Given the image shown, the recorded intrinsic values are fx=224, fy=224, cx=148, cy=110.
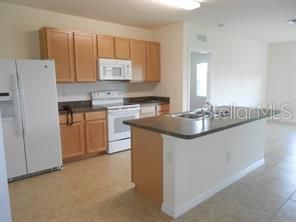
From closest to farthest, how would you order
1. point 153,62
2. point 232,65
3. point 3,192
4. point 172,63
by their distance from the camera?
point 3,192 < point 172,63 < point 153,62 < point 232,65

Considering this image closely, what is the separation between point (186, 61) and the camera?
4.79 m

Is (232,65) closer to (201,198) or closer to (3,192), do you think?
(201,198)

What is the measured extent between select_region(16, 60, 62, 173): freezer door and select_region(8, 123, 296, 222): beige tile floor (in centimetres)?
29

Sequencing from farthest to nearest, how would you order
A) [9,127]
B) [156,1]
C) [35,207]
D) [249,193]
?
1. [156,1]
2. [9,127]
3. [249,193]
4. [35,207]

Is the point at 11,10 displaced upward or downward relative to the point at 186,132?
upward

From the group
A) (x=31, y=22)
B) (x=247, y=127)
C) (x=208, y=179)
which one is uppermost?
(x=31, y=22)

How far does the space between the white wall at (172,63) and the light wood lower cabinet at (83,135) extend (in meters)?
1.70

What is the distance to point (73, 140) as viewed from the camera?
3838mm

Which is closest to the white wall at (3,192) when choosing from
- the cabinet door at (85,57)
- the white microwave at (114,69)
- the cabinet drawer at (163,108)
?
the cabinet door at (85,57)

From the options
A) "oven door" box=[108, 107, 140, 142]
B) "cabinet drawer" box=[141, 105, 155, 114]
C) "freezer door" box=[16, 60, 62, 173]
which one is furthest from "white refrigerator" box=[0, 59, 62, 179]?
"cabinet drawer" box=[141, 105, 155, 114]

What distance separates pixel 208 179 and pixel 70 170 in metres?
2.14

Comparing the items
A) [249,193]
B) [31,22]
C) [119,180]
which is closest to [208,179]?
[249,193]

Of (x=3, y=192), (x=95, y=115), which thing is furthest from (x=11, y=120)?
(x=3, y=192)

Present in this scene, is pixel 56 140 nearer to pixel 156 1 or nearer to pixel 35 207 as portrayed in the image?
pixel 35 207
